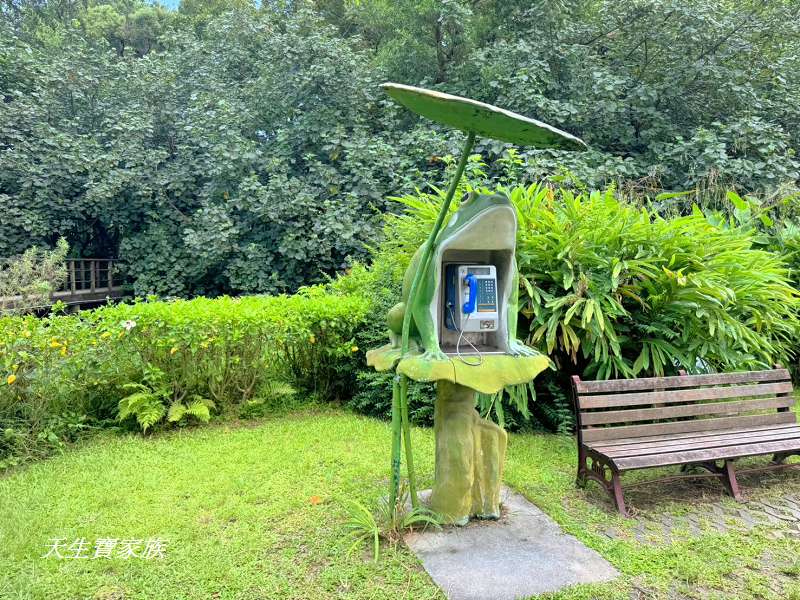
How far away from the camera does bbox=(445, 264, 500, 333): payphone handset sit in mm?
2980

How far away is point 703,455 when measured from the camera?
3461mm

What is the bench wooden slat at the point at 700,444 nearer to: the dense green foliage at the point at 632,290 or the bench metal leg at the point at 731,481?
the bench metal leg at the point at 731,481

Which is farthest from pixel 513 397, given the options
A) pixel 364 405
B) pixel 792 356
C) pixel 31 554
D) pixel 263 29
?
pixel 263 29

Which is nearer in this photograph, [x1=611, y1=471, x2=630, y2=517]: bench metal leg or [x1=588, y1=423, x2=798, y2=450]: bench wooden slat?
[x1=611, y1=471, x2=630, y2=517]: bench metal leg

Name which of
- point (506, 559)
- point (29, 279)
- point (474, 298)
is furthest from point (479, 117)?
point (29, 279)

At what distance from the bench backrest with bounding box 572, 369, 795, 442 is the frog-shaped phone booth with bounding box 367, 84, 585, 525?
0.85 metres

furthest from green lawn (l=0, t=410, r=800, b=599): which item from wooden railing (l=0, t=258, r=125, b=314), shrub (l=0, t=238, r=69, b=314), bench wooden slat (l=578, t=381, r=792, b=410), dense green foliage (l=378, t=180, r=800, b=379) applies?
wooden railing (l=0, t=258, r=125, b=314)

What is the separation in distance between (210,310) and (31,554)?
7.95 feet

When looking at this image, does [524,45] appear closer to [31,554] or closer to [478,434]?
[478,434]

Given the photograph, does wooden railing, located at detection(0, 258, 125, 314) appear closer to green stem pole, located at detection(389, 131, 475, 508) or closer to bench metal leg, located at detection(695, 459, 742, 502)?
green stem pole, located at detection(389, 131, 475, 508)

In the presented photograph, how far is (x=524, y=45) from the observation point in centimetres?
946

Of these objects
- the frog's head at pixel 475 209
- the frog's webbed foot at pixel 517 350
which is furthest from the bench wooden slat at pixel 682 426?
the frog's head at pixel 475 209

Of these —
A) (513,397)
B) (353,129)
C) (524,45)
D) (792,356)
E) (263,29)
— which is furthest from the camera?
(263,29)

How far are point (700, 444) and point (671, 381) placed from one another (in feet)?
1.59
